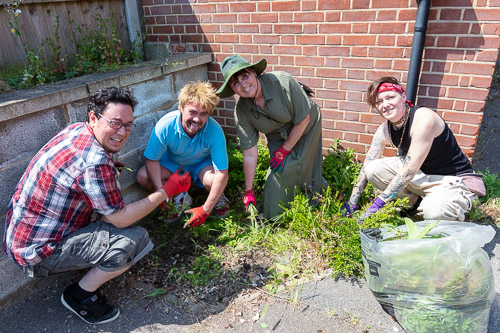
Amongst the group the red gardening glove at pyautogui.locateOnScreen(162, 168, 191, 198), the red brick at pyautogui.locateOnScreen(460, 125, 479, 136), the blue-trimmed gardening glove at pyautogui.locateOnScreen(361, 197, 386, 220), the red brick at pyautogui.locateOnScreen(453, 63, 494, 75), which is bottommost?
the blue-trimmed gardening glove at pyautogui.locateOnScreen(361, 197, 386, 220)

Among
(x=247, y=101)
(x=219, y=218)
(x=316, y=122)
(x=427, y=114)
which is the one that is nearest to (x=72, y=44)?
(x=247, y=101)

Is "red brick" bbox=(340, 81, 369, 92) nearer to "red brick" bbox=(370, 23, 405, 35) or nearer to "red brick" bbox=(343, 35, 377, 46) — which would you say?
"red brick" bbox=(343, 35, 377, 46)

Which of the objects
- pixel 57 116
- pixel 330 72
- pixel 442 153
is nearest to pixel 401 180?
pixel 442 153

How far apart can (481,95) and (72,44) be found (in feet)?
12.0

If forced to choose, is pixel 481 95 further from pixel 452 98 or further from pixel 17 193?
pixel 17 193

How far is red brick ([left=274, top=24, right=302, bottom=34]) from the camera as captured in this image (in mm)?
3538

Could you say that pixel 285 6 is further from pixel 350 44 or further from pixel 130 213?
pixel 130 213

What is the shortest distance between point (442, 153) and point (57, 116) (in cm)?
282

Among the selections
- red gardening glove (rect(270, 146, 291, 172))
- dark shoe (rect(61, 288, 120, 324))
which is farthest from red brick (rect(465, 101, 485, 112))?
dark shoe (rect(61, 288, 120, 324))

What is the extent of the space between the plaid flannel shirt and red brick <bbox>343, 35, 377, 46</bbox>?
2299 millimetres

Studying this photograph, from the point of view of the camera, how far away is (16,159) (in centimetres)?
250

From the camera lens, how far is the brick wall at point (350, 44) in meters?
2.95

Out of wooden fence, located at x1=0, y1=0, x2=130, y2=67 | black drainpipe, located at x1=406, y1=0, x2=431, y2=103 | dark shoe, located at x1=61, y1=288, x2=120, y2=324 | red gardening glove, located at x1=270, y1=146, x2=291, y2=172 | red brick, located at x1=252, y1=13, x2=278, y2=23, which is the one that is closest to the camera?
dark shoe, located at x1=61, y1=288, x2=120, y2=324

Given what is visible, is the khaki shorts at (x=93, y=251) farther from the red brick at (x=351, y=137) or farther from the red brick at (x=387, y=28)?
the red brick at (x=387, y=28)
